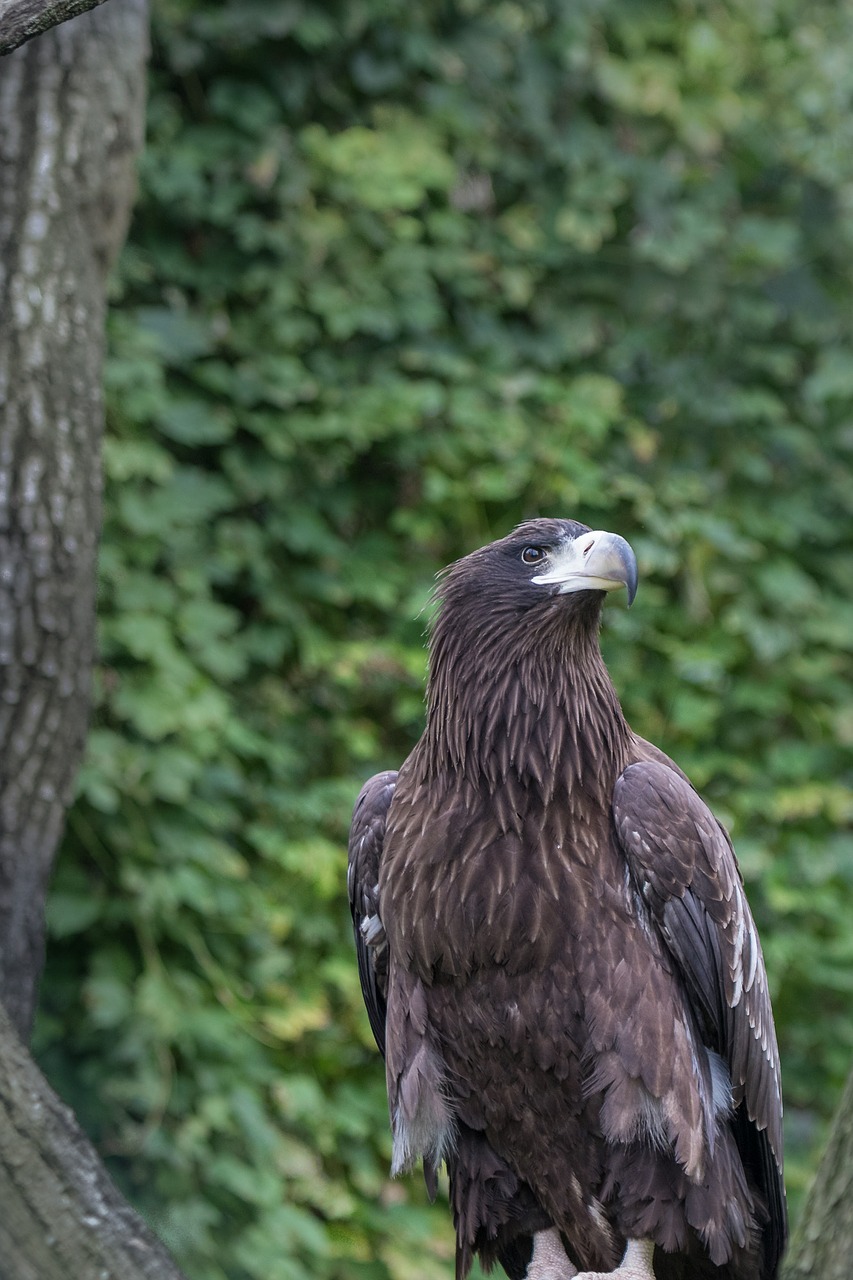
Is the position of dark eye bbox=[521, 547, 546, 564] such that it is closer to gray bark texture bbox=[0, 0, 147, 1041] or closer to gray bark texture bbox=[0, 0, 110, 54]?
gray bark texture bbox=[0, 0, 147, 1041]

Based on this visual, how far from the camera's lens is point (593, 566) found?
2689mm

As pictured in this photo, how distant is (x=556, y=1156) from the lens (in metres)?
2.71

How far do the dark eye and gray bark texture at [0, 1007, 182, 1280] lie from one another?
1299 mm

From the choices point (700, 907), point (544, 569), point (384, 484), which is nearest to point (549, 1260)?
point (700, 907)

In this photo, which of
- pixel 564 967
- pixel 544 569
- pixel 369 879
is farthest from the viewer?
pixel 369 879

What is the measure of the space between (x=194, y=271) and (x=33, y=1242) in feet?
11.0

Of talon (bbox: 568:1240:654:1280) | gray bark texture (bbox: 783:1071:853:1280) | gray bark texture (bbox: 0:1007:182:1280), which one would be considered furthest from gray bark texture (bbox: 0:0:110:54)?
talon (bbox: 568:1240:654:1280)

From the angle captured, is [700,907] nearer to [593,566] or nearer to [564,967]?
[564,967]

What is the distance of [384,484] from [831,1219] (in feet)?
11.3

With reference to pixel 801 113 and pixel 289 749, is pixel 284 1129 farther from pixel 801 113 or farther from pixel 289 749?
pixel 801 113

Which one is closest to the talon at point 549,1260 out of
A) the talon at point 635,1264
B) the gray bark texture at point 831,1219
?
the talon at point 635,1264

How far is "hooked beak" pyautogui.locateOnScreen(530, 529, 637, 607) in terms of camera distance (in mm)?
2643

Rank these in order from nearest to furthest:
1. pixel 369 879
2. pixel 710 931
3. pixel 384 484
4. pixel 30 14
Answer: pixel 30 14 < pixel 710 931 < pixel 369 879 < pixel 384 484

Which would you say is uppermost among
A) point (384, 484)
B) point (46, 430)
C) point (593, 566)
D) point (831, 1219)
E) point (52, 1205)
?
point (46, 430)
